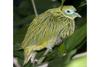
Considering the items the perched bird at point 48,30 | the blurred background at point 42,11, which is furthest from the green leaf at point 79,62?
the perched bird at point 48,30

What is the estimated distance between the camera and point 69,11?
1.74 metres

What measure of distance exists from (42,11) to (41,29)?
0.11m

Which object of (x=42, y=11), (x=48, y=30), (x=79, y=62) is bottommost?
(x=79, y=62)

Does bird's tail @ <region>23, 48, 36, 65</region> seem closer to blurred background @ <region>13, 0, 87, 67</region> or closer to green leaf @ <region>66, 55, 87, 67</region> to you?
blurred background @ <region>13, 0, 87, 67</region>

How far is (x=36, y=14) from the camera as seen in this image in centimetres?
172

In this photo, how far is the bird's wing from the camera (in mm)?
1724

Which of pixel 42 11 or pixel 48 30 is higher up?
pixel 42 11

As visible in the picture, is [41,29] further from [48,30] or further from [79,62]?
[79,62]

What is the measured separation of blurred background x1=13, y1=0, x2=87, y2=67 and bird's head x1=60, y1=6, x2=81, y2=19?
25mm

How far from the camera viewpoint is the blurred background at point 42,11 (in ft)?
5.59

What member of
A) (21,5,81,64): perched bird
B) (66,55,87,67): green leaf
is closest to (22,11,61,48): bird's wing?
(21,5,81,64): perched bird

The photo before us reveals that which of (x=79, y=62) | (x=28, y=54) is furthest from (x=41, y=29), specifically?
(x=79, y=62)
